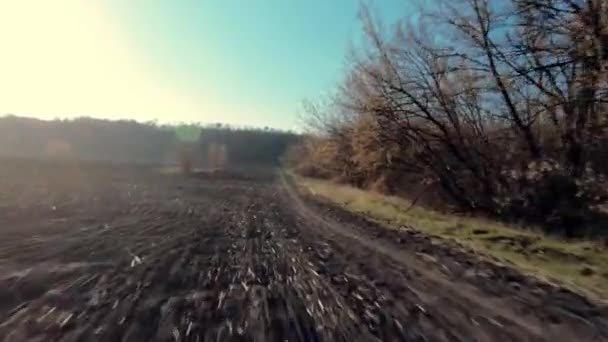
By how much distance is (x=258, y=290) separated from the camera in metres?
8.14

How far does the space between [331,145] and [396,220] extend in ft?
87.1

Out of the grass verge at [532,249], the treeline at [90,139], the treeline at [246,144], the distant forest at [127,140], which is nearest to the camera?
the grass verge at [532,249]

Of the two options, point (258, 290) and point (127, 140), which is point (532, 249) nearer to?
point (258, 290)

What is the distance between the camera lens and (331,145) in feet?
150

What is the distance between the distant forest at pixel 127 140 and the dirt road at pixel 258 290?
81306 mm

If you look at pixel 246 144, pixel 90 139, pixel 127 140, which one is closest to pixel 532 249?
pixel 90 139

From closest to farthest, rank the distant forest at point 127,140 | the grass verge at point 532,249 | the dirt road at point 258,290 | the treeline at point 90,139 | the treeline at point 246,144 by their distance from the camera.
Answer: the dirt road at point 258,290 < the grass verge at point 532,249 < the treeline at point 90,139 < the distant forest at point 127,140 < the treeline at point 246,144

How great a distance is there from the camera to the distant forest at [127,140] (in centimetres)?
9821

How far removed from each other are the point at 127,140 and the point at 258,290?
388 ft

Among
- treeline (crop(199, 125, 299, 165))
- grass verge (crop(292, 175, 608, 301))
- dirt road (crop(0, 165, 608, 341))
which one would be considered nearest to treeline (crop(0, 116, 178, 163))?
treeline (crop(199, 125, 299, 165))

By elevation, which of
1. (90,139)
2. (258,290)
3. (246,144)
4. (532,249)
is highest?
(532,249)

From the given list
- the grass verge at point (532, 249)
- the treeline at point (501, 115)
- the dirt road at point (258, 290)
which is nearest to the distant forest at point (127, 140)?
the treeline at point (501, 115)

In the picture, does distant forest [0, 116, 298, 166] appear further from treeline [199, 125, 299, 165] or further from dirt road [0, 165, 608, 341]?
dirt road [0, 165, 608, 341]

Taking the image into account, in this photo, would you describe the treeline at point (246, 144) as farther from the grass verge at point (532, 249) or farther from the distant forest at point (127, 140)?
the grass verge at point (532, 249)
